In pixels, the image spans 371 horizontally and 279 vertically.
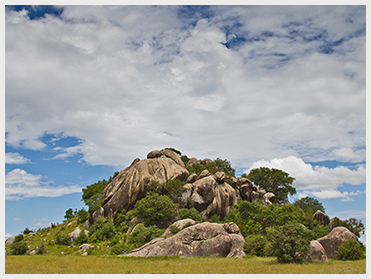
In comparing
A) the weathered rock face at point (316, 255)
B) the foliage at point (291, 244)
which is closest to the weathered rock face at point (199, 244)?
the foliage at point (291, 244)

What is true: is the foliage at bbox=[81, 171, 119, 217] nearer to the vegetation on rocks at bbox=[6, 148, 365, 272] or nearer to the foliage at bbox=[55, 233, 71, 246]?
the vegetation on rocks at bbox=[6, 148, 365, 272]

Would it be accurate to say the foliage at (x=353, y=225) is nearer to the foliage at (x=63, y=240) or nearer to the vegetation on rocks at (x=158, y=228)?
the vegetation on rocks at (x=158, y=228)

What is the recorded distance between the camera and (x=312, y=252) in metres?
24.9

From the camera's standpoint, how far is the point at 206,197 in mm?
49344

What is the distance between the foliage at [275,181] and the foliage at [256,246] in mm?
45159

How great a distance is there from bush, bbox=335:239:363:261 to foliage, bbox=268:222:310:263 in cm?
726

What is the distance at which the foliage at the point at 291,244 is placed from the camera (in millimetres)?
21906

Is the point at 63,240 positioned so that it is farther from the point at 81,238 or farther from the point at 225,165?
the point at 225,165

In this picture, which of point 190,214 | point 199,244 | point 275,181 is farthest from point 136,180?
point 275,181

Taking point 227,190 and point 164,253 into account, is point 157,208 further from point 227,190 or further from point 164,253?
point 227,190

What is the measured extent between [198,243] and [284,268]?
12.0 meters

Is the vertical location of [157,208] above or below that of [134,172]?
below

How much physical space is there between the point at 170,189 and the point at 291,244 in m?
27.6

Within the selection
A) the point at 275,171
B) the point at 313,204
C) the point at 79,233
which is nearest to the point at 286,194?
the point at 275,171
